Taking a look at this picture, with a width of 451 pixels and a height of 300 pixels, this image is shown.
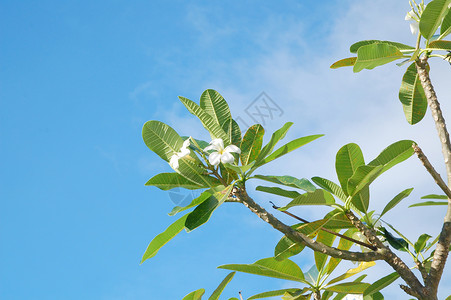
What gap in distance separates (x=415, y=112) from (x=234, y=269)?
133cm

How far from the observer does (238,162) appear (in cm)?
195

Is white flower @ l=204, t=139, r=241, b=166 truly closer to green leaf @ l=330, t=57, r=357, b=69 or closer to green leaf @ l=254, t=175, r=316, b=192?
green leaf @ l=254, t=175, r=316, b=192

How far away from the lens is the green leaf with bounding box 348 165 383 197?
174 centimetres

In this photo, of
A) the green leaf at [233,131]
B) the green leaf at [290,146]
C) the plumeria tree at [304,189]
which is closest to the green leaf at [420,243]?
the plumeria tree at [304,189]

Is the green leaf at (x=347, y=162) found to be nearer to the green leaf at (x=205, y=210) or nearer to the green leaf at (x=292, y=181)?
the green leaf at (x=292, y=181)

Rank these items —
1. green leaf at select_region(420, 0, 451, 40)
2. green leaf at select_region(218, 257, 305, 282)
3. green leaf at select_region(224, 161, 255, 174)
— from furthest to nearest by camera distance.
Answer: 1. green leaf at select_region(420, 0, 451, 40)
2. green leaf at select_region(218, 257, 305, 282)
3. green leaf at select_region(224, 161, 255, 174)

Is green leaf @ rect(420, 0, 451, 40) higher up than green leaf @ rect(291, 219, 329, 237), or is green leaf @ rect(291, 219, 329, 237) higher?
green leaf @ rect(420, 0, 451, 40)

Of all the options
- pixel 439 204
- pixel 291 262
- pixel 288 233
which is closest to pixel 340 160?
pixel 288 233

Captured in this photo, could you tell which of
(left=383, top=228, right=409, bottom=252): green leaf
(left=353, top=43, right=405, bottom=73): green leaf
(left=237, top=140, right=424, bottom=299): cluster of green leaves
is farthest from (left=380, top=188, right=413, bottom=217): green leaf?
(left=353, top=43, right=405, bottom=73): green leaf

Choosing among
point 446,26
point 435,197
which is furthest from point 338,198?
point 446,26

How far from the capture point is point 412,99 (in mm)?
2508

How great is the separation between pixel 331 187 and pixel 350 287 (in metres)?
0.54

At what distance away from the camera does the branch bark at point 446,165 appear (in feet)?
5.98

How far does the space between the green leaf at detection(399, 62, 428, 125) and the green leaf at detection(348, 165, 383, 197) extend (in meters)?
0.86
